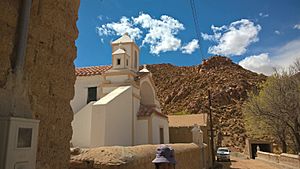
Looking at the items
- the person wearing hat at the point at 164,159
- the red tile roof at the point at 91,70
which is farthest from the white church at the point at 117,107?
the person wearing hat at the point at 164,159

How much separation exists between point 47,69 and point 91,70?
18.0 metres

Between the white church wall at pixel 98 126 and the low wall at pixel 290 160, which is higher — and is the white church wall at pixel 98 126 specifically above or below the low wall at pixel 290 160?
above

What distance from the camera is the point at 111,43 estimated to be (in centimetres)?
2083

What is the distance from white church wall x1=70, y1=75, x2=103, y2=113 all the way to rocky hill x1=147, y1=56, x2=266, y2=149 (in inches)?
1683

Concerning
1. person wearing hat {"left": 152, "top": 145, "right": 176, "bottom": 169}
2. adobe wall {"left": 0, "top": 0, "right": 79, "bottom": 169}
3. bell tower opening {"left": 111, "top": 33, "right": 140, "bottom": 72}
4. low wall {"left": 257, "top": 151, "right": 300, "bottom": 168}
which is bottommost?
low wall {"left": 257, "top": 151, "right": 300, "bottom": 168}

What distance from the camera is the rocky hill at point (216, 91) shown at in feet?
188

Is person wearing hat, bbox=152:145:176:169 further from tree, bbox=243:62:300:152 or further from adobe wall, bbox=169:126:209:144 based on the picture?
adobe wall, bbox=169:126:209:144

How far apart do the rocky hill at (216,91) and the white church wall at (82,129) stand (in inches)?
1765

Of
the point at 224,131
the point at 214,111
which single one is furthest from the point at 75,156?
the point at 214,111

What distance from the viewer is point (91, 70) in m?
20.1

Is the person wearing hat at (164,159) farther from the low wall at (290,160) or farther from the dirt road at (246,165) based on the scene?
the dirt road at (246,165)

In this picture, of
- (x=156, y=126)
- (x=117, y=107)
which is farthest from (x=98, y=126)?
(x=156, y=126)

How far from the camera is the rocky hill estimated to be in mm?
57406

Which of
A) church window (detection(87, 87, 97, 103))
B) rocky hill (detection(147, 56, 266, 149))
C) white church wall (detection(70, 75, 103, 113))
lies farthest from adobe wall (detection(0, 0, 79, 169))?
rocky hill (detection(147, 56, 266, 149))
